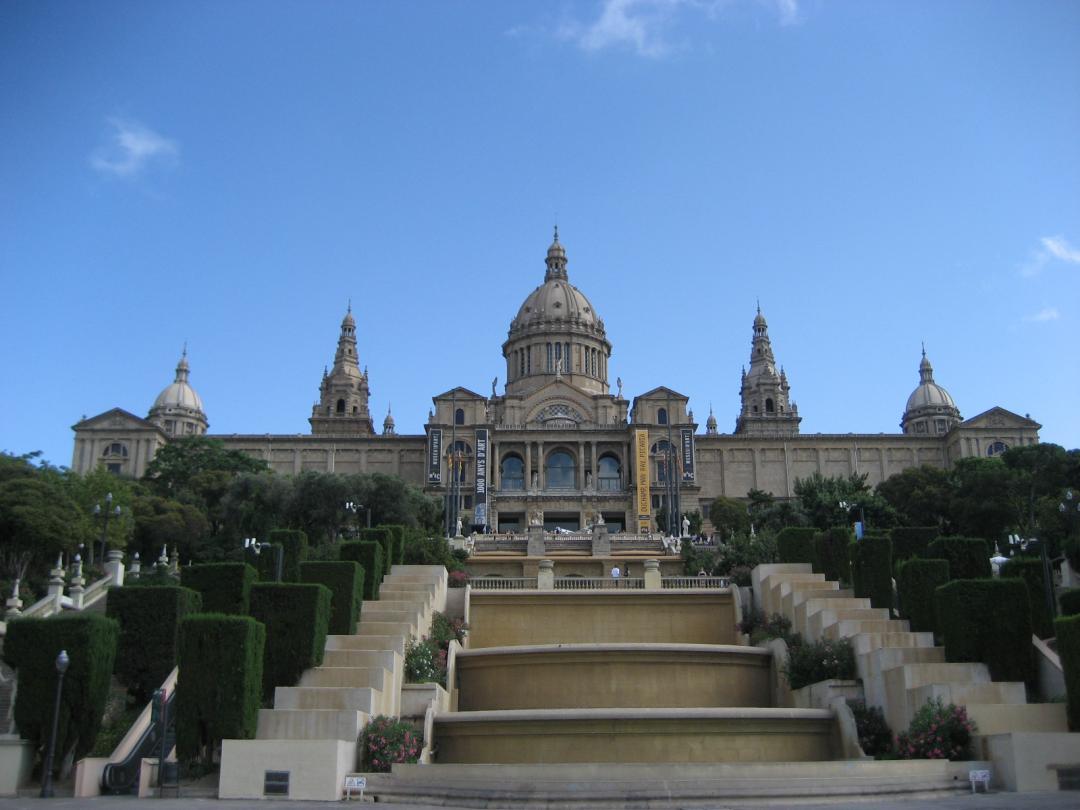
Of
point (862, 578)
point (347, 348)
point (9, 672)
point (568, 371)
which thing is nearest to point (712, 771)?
point (862, 578)

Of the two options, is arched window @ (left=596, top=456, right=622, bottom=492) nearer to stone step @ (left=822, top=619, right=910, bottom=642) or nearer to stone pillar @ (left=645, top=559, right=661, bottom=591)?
stone pillar @ (left=645, top=559, right=661, bottom=591)

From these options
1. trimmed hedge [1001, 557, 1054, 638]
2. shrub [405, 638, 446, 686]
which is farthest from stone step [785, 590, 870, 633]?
shrub [405, 638, 446, 686]

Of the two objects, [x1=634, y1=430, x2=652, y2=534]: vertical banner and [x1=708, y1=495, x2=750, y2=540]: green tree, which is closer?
[x1=708, y1=495, x2=750, y2=540]: green tree

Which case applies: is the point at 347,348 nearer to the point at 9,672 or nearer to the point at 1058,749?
A: the point at 9,672

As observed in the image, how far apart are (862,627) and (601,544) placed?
3033cm

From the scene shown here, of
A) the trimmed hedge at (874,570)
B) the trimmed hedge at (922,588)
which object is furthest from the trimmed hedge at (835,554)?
the trimmed hedge at (922,588)

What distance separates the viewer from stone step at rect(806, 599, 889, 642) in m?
31.8

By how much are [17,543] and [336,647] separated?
29.9 meters

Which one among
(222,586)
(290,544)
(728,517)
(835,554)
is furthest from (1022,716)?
(728,517)

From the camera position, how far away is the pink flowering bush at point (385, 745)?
2433cm

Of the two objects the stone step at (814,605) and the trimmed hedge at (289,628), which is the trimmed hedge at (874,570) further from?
the trimmed hedge at (289,628)

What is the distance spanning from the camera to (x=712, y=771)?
2112 cm

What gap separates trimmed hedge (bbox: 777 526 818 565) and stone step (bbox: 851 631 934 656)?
29.6 feet

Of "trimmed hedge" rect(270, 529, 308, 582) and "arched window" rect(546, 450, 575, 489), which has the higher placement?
"arched window" rect(546, 450, 575, 489)
